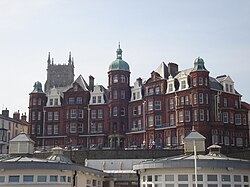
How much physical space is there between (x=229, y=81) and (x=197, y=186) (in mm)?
51795

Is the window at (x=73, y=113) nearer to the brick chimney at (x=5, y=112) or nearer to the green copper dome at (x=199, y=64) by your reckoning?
the brick chimney at (x=5, y=112)

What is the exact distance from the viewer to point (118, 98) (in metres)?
94.0

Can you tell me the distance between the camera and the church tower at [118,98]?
9306cm

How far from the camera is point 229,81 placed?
296 ft

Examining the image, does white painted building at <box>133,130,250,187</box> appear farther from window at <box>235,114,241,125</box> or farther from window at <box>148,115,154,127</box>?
window at <box>235,114,241,125</box>

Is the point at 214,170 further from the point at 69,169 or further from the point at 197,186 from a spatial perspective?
the point at 69,169

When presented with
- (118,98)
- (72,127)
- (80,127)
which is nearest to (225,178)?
(118,98)

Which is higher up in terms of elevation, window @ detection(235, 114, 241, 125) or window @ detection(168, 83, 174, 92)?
window @ detection(168, 83, 174, 92)

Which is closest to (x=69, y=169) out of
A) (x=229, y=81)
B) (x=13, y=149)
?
(x=13, y=149)

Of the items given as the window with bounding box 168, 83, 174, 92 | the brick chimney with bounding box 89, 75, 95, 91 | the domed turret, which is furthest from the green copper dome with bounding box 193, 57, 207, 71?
the domed turret

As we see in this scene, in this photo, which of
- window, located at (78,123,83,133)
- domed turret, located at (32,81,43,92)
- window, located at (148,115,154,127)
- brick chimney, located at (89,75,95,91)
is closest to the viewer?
window, located at (148,115,154,127)

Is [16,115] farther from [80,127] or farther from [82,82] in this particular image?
[80,127]

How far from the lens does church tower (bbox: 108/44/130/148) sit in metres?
93.1

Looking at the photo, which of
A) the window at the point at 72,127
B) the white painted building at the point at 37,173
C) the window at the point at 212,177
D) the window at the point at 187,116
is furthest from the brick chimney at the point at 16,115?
the window at the point at 212,177
